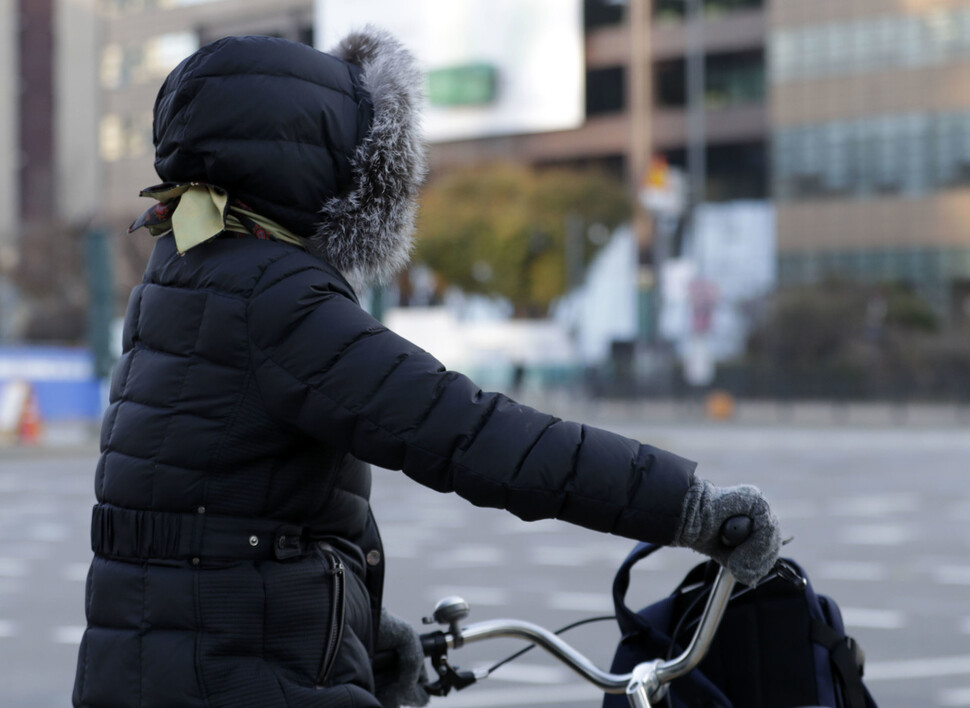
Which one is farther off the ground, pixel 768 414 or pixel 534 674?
pixel 534 674

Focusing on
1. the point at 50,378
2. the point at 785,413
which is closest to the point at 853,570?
the point at 50,378

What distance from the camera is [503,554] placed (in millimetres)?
12047

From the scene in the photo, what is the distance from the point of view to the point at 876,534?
13070 millimetres

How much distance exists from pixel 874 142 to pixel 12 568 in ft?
163

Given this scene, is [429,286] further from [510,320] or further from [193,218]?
[193,218]

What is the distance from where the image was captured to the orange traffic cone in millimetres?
24781

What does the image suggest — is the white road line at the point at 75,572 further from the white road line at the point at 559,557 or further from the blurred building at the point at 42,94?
the blurred building at the point at 42,94

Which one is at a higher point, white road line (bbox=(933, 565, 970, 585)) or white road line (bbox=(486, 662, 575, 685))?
white road line (bbox=(486, 662, 575, 685))

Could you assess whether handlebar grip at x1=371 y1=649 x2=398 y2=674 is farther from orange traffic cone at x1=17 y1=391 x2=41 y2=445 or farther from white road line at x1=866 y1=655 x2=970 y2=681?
orange traffic cone at x1=17 y1=391 x2=41 y2=445

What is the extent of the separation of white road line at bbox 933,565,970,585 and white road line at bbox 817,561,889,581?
0.36m

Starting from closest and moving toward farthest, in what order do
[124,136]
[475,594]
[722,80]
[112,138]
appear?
[475,594], [722,80], [124,136], [112,138]

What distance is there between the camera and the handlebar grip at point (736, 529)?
7.08 feet

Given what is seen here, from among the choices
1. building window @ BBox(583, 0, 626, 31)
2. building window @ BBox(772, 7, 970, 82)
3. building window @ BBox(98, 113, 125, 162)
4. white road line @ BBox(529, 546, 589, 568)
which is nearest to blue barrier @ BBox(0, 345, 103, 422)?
white road line @ BBox(529, 546, 589, 568)

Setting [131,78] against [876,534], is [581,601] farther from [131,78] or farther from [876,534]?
[131,78]
